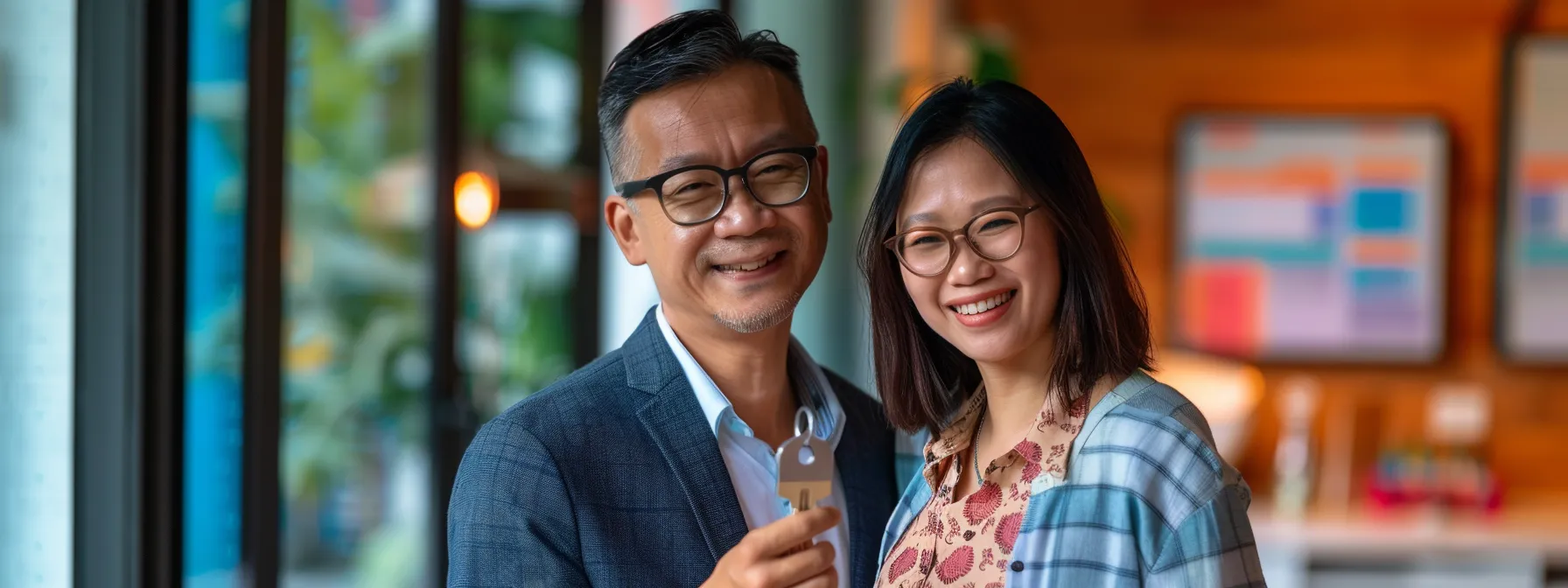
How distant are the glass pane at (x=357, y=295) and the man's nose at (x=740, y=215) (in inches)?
27.8

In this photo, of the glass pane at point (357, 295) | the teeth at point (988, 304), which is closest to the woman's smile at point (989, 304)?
the teeth at point (988, 304)

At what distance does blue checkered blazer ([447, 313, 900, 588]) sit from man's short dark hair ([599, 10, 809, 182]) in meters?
0.23

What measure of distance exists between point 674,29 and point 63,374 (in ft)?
2.13

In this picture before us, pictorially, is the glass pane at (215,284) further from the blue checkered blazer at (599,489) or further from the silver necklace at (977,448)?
the silver necklace at (977,448)

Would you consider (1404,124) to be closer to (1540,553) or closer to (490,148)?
(1540,553)

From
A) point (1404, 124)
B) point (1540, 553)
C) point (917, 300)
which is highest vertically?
point (1404, 124)

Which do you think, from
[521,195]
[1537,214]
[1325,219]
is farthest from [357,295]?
[1537,214]

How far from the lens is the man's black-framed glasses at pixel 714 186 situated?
139cm

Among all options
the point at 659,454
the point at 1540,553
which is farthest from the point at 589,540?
the point at 1540,553

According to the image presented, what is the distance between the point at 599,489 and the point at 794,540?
27 cm

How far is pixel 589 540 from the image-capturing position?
130 cm

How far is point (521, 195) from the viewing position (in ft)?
9.77

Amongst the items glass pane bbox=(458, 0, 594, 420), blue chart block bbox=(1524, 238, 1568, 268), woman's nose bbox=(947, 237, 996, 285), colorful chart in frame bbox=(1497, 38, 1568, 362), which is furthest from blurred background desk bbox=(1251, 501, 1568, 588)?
woman's nose bbox=(947, 237, 996, 285)

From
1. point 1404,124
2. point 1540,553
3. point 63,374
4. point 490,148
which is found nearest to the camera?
point 63,374
